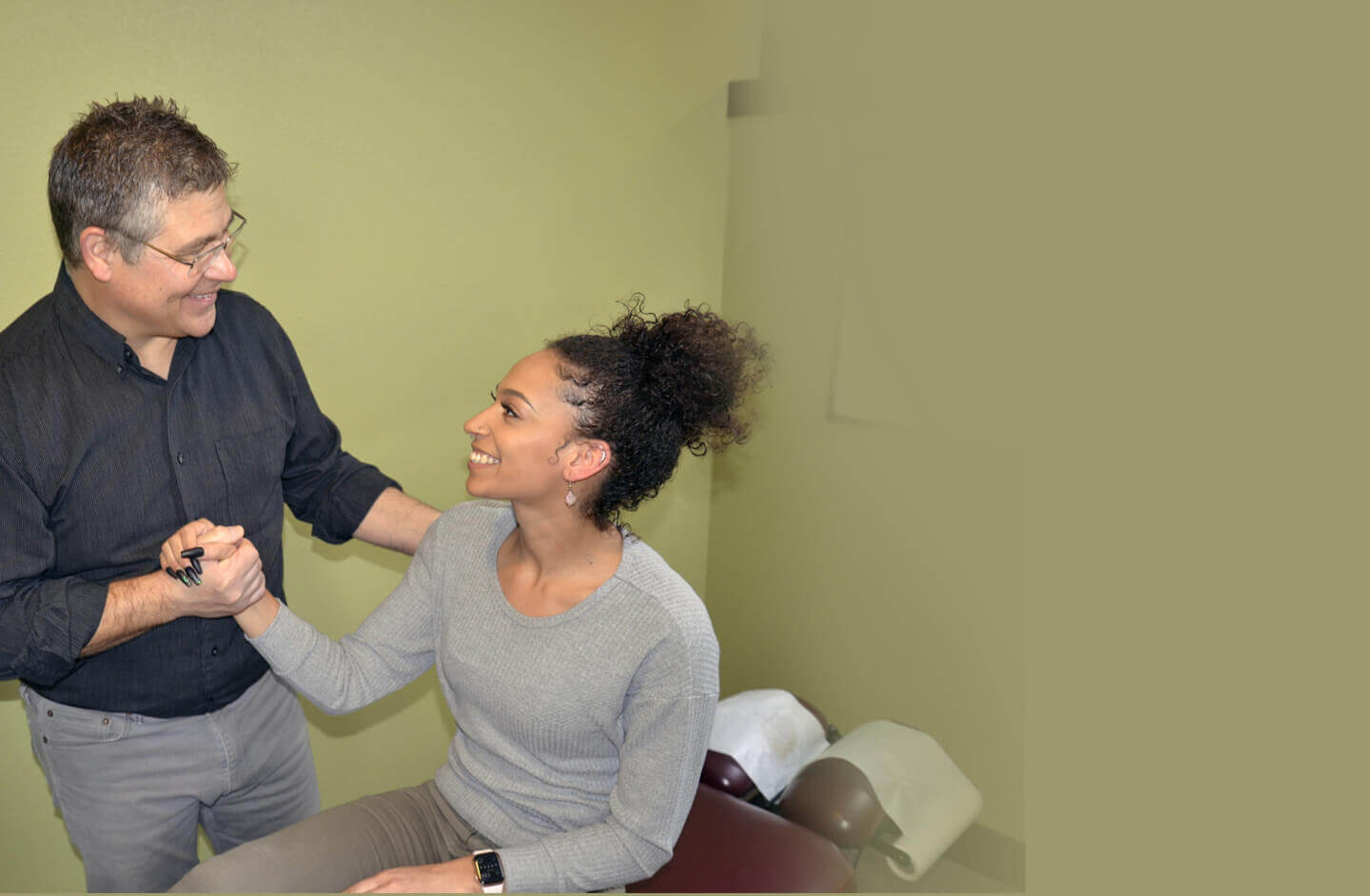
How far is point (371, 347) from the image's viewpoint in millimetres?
2432

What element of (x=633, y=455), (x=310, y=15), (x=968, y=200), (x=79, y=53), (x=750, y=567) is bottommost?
(x=750, y=567)

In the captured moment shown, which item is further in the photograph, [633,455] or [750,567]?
[750,567]

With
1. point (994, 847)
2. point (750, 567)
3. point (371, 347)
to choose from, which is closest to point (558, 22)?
point (371, 347)

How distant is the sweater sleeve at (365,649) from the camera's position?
59.9 inches

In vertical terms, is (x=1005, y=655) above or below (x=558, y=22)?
below

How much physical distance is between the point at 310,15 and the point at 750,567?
6.33 ft

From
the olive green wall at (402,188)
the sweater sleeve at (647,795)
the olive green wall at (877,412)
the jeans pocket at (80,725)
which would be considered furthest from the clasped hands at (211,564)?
the olive green wall at (877,412)

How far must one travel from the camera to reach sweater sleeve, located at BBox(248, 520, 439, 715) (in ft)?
4.99

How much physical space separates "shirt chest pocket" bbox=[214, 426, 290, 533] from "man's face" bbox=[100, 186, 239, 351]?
0.21m

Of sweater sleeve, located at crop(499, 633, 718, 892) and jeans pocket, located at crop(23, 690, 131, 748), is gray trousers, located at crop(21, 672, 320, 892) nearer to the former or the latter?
jeans pocket, located at crop(23, 690, 131, 748)

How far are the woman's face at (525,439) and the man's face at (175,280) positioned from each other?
440mm

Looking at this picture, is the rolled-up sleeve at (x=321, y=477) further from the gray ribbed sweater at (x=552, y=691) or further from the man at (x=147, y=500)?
the gray ribbed sweater at (x=552, y=691)

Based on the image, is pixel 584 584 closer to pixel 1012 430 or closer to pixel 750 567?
pixel 1012 430

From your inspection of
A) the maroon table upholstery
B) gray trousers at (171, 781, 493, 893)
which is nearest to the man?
gray trousers at (171, 781, 493, 893)
